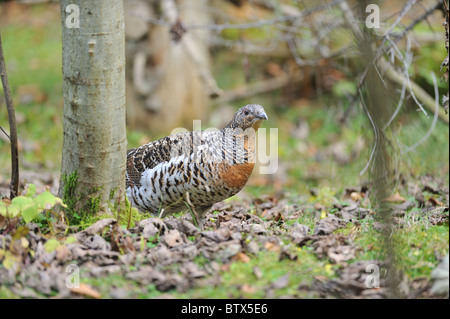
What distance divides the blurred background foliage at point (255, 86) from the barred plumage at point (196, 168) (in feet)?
7.23

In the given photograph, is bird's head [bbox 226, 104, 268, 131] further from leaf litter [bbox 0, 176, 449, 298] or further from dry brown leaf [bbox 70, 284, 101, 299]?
dry brown leaf [bbox 70, 284, 101, 299]

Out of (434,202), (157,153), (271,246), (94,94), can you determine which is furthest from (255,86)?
(271,246)

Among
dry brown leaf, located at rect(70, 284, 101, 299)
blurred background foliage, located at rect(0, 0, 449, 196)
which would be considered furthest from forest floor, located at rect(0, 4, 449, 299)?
blurred background foliage, located at rect(0, 0, 449, 196)

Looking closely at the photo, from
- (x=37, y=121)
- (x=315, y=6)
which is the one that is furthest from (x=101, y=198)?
(x=37, y=121)

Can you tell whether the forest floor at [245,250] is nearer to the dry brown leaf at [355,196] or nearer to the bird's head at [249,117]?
the dry brown leaf at [355,196]

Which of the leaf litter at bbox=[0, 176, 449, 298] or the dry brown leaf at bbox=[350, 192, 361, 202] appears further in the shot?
the dry brown leaf at bbox=[350, 192, 361, 202]

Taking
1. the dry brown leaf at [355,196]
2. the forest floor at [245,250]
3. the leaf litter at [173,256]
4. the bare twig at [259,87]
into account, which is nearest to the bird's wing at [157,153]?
the forest floor at [245,250]

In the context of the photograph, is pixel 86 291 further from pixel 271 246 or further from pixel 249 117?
pixel 249 117

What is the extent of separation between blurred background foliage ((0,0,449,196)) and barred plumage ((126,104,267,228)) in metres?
2.20

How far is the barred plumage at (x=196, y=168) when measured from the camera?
4.45 metres

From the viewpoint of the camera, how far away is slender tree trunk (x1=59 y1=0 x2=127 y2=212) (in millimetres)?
3781

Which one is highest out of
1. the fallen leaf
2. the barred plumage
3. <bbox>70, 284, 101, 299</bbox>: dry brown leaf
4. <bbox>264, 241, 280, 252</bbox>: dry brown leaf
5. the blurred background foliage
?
the blurred background foliage

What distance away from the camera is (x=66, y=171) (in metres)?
4.08
